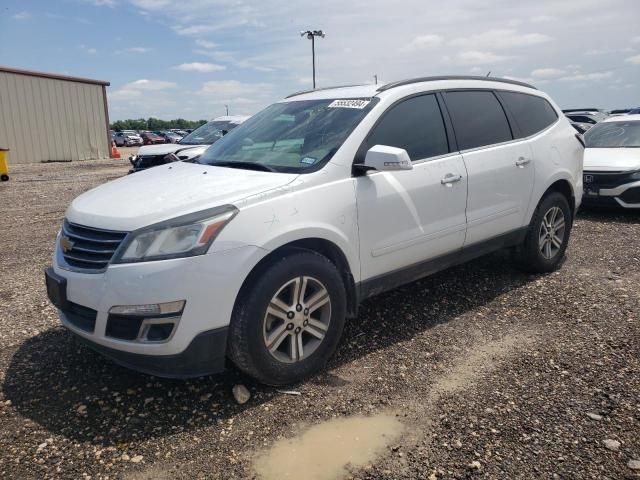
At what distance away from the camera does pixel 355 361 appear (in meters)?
3.43

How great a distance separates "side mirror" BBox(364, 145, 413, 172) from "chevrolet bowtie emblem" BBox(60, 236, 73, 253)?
6.05 ft

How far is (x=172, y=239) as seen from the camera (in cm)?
268

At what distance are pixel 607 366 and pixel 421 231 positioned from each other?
1456 millimetres

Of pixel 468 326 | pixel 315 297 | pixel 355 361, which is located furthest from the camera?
pixel 468 326

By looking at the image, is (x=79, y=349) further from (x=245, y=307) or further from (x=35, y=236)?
(x=35, y=236)

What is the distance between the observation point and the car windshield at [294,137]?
3.38 metres

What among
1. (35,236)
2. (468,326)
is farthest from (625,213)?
(35,236)

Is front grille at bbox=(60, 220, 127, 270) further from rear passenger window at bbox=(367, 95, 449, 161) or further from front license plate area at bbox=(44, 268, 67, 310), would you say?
rear passenger window at bbox=(367, 95, 449, 161)

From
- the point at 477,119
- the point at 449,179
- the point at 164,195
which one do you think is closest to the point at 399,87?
the point at 449,179

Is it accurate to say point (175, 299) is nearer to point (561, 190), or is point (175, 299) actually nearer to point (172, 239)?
point (172, 239)

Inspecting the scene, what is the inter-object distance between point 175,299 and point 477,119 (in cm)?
294

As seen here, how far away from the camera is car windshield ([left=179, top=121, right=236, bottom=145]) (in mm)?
11219

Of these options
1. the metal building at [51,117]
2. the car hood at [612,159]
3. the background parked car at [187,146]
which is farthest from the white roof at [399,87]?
the metal building at [51,117]

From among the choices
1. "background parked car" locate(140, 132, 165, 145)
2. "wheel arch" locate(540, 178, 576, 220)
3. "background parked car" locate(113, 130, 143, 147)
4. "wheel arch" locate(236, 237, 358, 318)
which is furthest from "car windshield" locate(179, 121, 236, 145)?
"background parked car" locate(113, 130, 143, 147)
